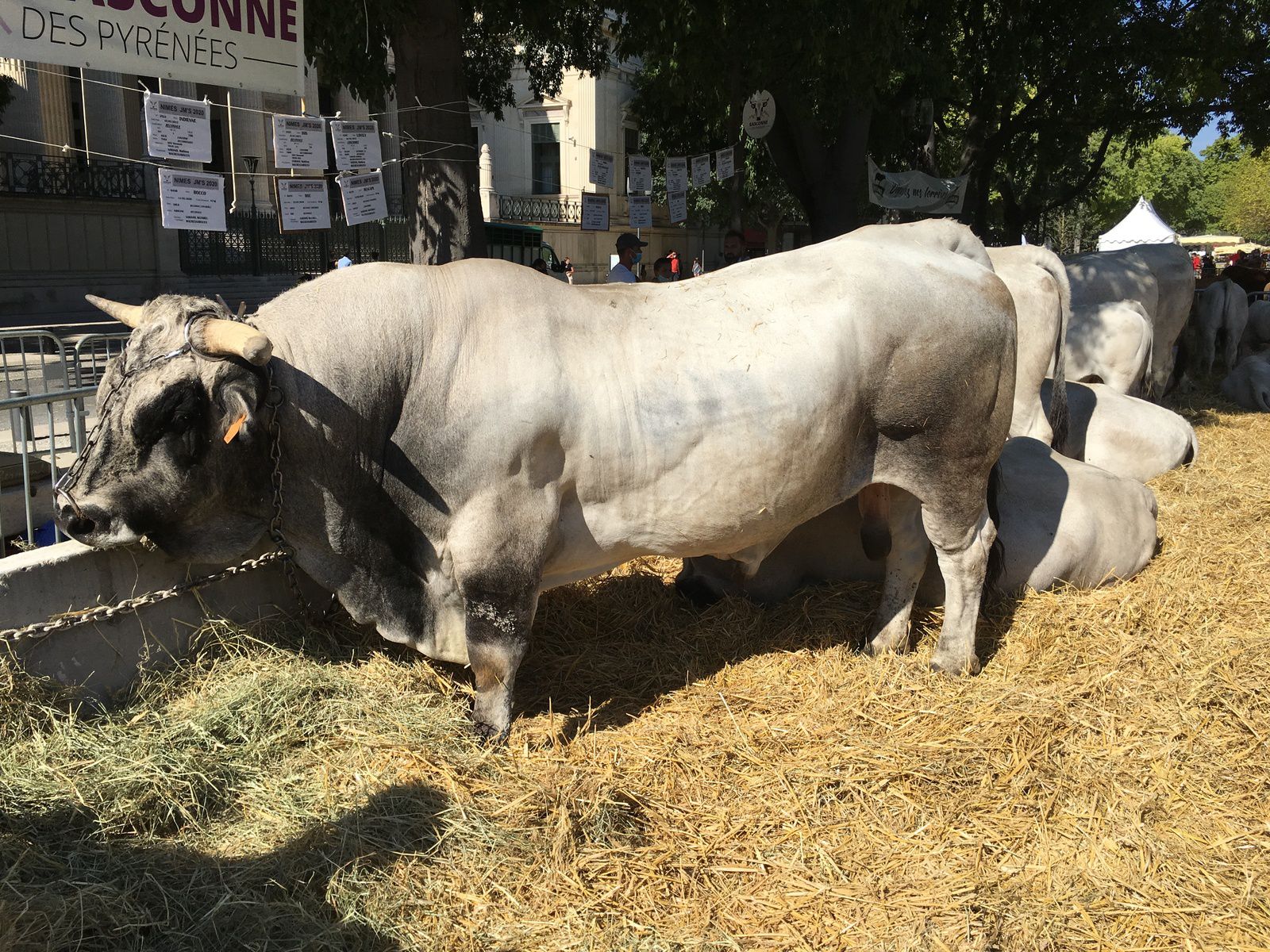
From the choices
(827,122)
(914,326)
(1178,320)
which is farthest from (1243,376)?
(914,326)

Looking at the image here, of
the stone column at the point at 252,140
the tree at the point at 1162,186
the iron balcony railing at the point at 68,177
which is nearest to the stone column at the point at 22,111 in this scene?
the iron balcony railing at the point at 68,177

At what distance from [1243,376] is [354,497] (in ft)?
40.7

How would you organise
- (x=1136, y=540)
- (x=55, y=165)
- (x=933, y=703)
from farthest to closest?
(x=55, y=165) < (x=1136, y=540) < (x=933, y=703)

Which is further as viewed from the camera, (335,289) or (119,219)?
(119,219)

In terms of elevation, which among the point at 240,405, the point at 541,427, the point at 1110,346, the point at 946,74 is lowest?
the point at 1110,346

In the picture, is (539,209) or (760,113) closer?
(760,113)

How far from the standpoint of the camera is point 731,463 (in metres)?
4.16

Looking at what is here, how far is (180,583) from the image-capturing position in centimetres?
428

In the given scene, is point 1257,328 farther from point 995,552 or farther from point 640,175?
point 995,552

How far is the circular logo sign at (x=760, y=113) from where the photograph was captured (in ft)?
36.3

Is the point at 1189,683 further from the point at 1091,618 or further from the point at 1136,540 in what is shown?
the point at 1136,540

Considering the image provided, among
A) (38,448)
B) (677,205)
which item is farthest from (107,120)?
A: (38,448)

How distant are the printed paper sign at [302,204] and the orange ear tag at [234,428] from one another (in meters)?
3.11

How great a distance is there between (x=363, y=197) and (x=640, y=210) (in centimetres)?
639
